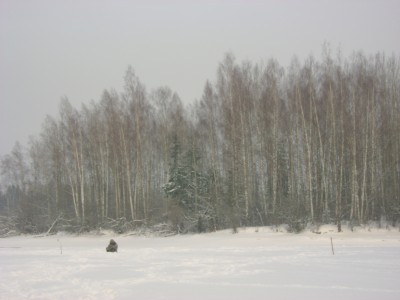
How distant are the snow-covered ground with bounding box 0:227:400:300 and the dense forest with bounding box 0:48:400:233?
7207mm

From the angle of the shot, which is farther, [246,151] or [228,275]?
[246,151]

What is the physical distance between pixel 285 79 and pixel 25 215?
32.0 m

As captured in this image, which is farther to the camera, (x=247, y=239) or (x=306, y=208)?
(x=306, y=208)

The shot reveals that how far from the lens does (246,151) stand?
34688 millimetres

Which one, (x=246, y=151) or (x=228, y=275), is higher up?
(x=246, y=151)

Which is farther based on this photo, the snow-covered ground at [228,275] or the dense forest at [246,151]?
the dense forest at [246,151]

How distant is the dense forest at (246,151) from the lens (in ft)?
99.3

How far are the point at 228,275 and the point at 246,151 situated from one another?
20692 mm

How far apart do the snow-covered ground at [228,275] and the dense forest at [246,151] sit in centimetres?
721

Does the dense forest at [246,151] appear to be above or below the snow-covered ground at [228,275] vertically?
above

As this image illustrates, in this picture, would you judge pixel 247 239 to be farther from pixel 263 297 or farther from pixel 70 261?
pixel 263 297

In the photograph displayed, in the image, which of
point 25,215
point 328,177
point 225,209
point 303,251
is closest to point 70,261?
point 303,251

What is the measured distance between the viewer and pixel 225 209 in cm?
3400

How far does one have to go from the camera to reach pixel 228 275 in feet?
48.0
